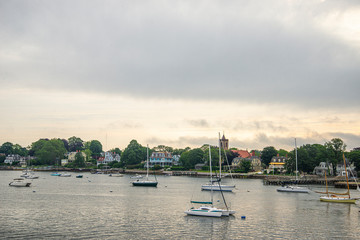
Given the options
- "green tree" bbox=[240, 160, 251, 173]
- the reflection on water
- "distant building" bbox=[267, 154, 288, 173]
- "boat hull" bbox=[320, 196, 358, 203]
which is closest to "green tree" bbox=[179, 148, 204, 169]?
"green tree" bbox=[240, 160, 251, 173]

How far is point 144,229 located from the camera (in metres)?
43.1

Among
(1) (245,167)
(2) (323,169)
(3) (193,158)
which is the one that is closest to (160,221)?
(1) (245,167)

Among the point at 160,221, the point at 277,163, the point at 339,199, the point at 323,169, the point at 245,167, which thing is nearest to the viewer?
the point at 160,221

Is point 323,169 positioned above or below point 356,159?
below

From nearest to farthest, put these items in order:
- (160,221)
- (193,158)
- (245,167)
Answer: (160,221)
(245,167)
(193,158)

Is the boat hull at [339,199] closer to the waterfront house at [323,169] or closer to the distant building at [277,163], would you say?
the waterfront house at [323,169]

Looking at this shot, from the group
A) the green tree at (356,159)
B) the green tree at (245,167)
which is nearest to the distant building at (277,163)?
the green tree at (245,167)

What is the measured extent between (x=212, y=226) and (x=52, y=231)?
63.8 ft

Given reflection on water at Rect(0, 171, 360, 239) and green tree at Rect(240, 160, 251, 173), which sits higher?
green tree at Rect(240, 160, 251, 173)

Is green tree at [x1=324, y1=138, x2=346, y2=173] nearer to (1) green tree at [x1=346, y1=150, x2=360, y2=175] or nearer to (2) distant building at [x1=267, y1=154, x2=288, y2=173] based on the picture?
(1) green tree at [x1=346, y1=150, x2=360, y2=175]

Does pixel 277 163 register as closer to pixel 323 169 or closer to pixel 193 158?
pixel 323 169

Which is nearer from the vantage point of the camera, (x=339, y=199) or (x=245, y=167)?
(x=339, y=199)

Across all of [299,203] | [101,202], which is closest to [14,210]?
[101,202]

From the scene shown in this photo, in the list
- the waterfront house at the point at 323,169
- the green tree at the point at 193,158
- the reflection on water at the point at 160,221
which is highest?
the green tree at the point at 193,158
